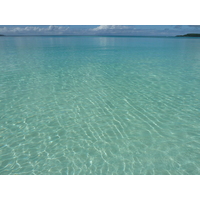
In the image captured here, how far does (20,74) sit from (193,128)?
36.9ft

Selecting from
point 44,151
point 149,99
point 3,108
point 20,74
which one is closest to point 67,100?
point 3,108

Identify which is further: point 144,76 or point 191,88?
point 144,76

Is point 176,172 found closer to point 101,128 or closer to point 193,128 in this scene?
point 193,128

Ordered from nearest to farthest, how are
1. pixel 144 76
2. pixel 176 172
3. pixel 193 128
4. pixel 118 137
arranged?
pixel 176 172 < pixel 118 137 < pixel 193 128 < pixel 144 76

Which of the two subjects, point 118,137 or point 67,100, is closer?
point 118,137

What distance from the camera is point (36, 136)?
16.9ft

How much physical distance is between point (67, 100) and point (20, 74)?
245 inches

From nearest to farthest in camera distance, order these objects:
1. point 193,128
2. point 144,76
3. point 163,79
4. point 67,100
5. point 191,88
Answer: point 193,128 < point 67,100 < point 191,88 < point 163,79 < point 144,76

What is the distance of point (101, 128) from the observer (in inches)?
217

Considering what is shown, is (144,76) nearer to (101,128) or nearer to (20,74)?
(101,128)

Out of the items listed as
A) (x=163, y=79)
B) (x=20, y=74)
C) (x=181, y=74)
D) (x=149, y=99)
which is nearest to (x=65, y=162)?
(x=149, y=99)

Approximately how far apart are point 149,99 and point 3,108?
255 inches

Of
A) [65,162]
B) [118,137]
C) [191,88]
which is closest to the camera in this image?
[65,162]

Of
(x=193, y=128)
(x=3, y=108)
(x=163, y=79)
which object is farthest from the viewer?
(x=163, y=79)
